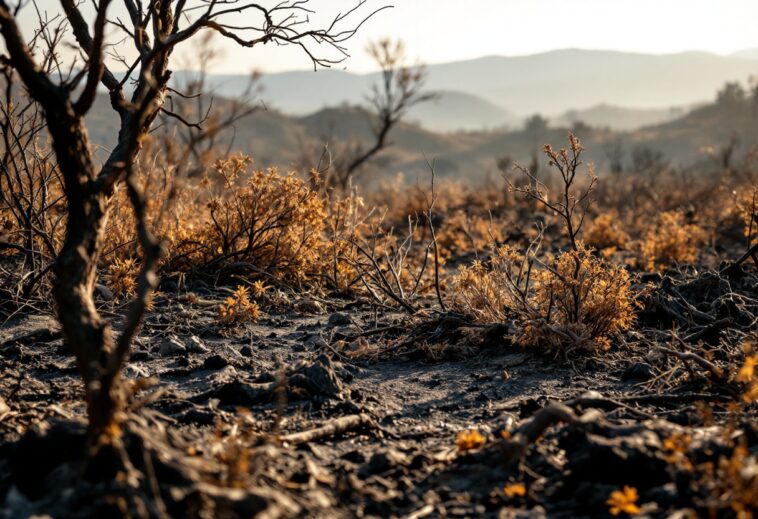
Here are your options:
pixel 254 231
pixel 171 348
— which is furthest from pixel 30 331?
pixel 254 231

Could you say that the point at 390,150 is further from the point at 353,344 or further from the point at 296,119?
the point at 353,344

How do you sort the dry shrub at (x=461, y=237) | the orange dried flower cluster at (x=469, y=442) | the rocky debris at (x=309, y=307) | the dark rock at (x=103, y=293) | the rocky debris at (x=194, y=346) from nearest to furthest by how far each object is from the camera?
the orange dried flower cluster at (x=469, y=442), the rocky debris at (x=194, y=346), the dark rock at (x=103, y=293), the rocky debris at (x=309, y=307), the dry shrub at (x=461, y=237)

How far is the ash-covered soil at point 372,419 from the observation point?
2.22 meters

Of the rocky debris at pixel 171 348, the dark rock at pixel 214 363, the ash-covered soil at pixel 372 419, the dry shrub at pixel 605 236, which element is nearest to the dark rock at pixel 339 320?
the ash-covered soil at pixel 372 419

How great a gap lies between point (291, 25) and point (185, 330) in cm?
221

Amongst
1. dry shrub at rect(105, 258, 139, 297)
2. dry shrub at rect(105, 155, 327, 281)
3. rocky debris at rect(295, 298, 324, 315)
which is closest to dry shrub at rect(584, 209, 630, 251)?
dry shrub at rect(105, 155, 327, 281)

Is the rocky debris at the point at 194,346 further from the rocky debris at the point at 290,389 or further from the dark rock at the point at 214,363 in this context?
the rocky debris at the point at 290,389

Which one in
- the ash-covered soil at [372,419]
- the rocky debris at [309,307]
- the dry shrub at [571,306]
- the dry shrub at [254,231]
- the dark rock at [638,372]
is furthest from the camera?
the dry shrub at [254,231]

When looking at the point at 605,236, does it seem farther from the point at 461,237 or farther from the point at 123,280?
the point at 123,280

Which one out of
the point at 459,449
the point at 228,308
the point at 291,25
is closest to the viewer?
the point at 459,449

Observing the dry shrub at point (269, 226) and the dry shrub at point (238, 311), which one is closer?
the dry shrub at point (238, 311)

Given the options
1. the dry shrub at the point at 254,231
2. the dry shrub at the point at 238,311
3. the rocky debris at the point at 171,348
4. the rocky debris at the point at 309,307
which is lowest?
the rocky debris at the point at 309,307

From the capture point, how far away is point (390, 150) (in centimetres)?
6262

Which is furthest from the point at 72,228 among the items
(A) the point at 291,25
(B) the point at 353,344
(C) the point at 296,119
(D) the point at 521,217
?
(C) the point at 296,119
